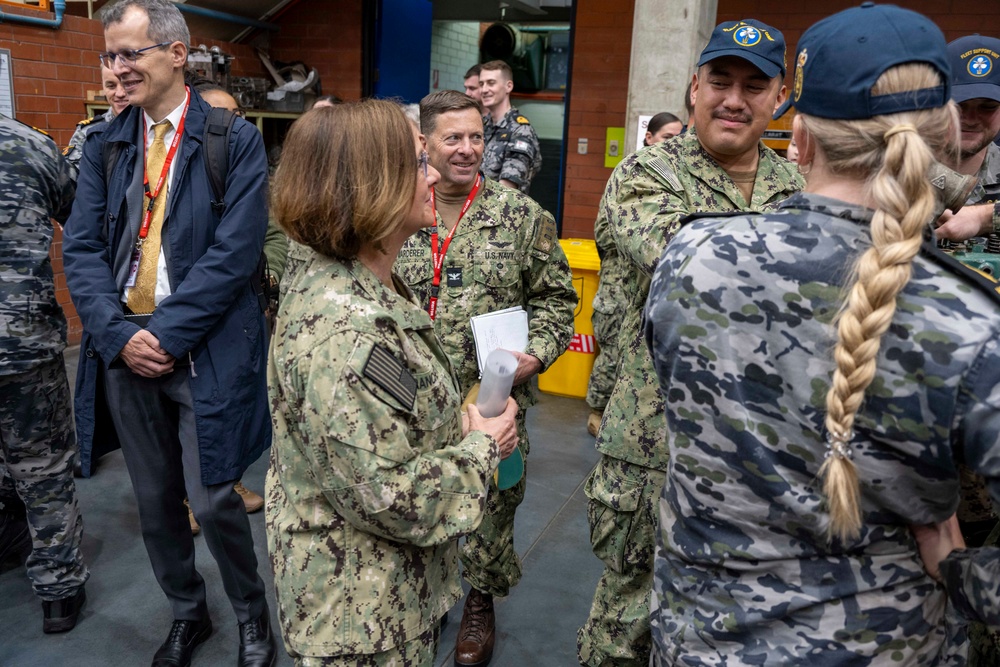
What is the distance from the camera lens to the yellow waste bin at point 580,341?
5.32 meters

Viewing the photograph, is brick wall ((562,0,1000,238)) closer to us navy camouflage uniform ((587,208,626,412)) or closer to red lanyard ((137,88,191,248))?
us navy camouflage uniform ((587,208,626,412))

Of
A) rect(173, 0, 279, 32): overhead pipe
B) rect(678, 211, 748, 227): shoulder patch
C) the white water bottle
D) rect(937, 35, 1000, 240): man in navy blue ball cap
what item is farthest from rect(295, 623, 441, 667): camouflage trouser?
rect(173, 0, 279, 32): overhead pipe

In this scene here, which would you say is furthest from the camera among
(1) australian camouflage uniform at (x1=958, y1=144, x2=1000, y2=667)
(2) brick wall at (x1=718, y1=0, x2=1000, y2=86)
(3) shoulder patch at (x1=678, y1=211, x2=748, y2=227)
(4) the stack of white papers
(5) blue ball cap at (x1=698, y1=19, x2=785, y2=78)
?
(2) brick wall at (x1=718, y1=0, x2=1000, y2=86)

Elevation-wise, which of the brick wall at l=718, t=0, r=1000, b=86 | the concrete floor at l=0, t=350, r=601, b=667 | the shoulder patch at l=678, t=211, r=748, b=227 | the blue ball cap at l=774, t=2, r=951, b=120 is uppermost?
the brick wall at l=718, t=0, r=1000, b=86

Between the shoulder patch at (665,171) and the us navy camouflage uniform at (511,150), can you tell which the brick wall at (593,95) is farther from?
the shoulder patch at (665,171)

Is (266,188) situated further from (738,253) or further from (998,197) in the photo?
(998,197)

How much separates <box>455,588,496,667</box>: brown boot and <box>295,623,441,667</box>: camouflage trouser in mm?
1051

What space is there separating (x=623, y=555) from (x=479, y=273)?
974 mm

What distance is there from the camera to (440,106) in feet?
8.07

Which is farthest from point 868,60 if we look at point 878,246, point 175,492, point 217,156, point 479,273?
point 175,492

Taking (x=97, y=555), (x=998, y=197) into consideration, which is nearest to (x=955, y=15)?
(x=998, y=197)

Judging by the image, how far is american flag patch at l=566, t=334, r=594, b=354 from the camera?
17.7ft

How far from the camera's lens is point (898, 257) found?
0.94 meters

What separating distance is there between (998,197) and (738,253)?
184 centimetres
